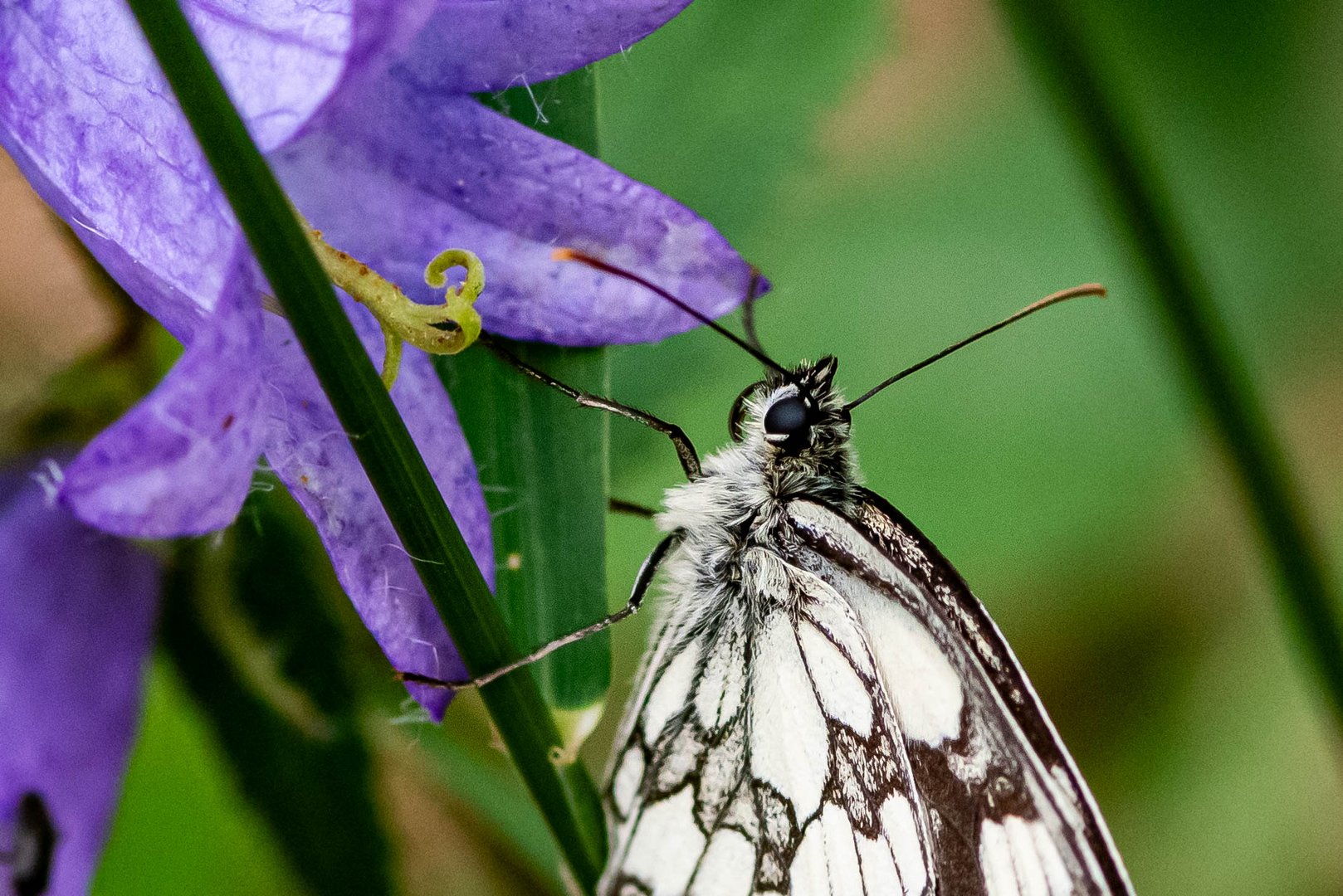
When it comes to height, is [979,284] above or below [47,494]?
above

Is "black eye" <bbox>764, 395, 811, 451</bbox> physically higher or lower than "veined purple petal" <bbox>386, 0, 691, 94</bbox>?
lower

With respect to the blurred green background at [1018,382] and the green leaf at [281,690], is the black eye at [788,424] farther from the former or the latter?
the green leaf at [281,690]

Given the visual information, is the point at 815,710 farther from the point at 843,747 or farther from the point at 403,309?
the point at 403,309

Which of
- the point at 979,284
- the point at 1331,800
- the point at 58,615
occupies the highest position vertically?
the point at 979,284

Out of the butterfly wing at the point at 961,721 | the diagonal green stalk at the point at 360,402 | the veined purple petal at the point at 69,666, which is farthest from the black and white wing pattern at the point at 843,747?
the veined purple petal at the point at 69,666

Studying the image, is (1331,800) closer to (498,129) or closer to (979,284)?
(979,284)

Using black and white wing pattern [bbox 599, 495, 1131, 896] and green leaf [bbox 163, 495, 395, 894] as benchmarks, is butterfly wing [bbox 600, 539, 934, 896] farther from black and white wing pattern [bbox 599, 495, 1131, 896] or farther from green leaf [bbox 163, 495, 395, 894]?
green leaf [bbox 163, 495, 395, 894]

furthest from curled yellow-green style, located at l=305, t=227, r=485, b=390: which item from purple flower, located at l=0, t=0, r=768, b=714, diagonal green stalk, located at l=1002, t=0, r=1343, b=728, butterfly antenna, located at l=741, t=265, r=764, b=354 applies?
diagonal green stalk, located at l=1002, t=0, r=1343, b=728

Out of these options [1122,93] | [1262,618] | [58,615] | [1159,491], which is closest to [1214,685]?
[1262,618]
